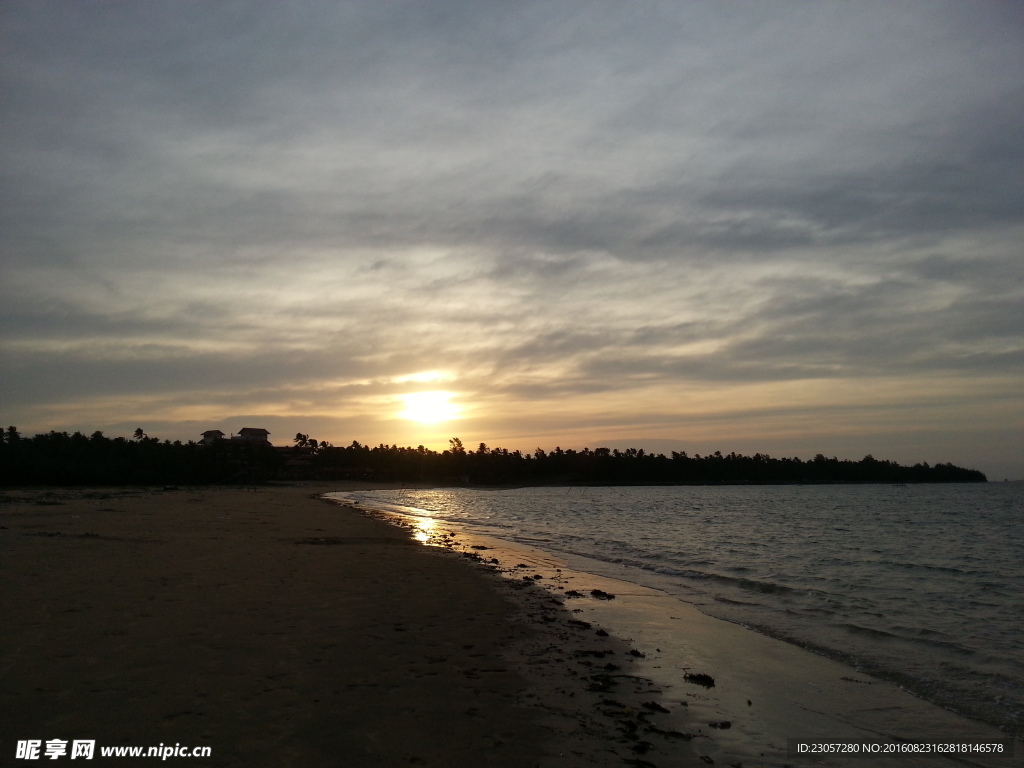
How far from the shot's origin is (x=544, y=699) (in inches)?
348

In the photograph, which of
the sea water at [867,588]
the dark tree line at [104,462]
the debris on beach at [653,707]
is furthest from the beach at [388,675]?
the dark tree line at [104,462]

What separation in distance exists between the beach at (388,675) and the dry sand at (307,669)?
37 mm

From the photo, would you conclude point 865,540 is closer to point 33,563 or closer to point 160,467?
point 33,563

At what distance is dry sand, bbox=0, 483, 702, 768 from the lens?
6773 millimetres

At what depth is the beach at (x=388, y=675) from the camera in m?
6.90

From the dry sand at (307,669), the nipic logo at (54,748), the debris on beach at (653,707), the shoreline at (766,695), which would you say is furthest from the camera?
the debris on beach at (653,707)

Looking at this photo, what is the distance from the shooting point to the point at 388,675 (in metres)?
9.10

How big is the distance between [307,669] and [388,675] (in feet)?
3.88

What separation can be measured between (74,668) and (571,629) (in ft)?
30.0

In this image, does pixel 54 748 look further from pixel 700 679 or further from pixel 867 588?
pixel 867 588

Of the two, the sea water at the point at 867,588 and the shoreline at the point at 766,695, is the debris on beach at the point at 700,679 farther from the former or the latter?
the sea water at the point at 867,588

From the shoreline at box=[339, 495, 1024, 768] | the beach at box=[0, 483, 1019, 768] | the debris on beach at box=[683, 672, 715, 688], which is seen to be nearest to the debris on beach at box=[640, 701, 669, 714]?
the beach at box=[0, 483, 1019, 768]

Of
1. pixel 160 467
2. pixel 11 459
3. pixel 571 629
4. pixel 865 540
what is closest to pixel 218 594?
pixel 571 629

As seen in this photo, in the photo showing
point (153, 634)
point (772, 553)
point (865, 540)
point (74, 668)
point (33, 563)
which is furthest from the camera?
point (865, 540)
